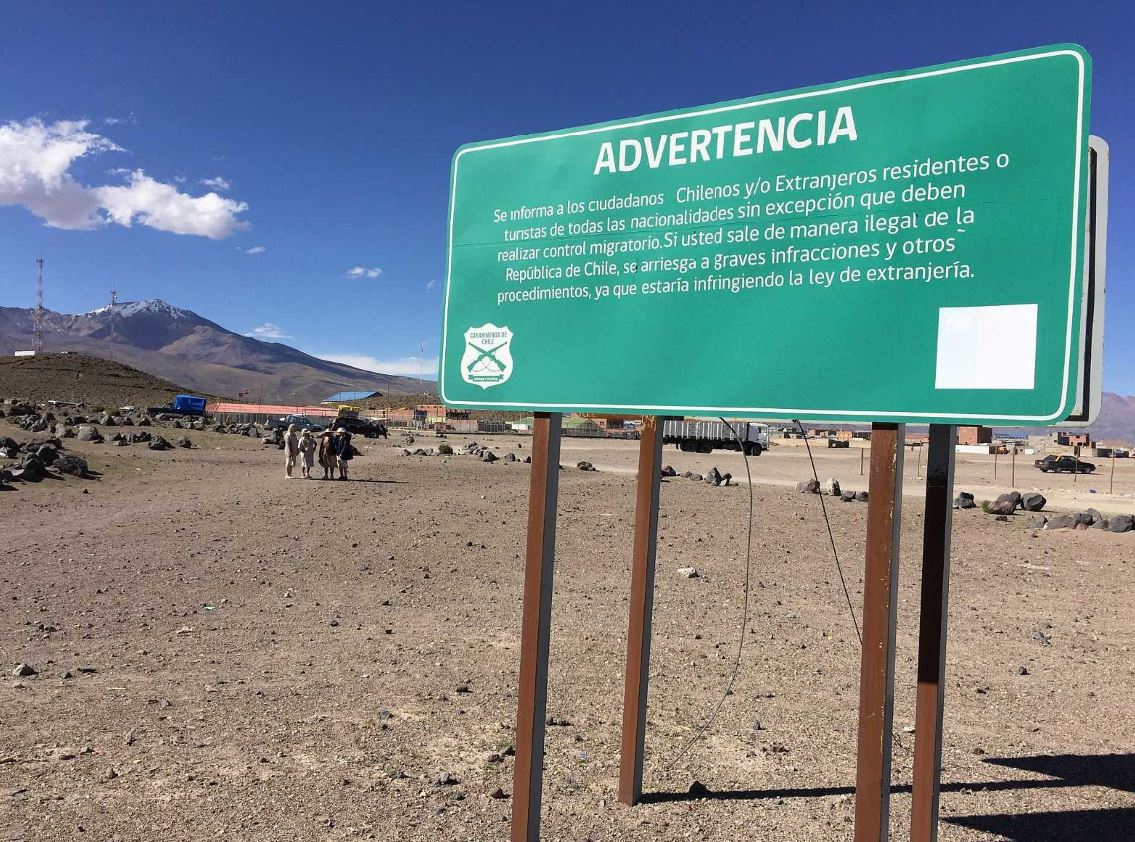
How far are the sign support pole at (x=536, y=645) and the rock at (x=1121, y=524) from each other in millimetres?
15494

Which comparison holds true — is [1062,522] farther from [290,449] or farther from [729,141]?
[290,449]

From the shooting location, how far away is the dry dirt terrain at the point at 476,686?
3971 millimetres

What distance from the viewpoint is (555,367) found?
10.7ft

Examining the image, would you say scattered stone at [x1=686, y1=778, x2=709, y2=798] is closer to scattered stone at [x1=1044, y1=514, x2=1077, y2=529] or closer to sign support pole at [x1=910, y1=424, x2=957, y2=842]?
sign support pole at [x1=910, y1=424, x2=957, y2=842]

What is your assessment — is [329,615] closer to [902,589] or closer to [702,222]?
[702,222]

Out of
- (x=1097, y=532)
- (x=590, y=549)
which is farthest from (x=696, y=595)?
(x=1097, y=532)

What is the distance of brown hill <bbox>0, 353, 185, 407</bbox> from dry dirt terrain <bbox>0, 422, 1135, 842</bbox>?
81.0m

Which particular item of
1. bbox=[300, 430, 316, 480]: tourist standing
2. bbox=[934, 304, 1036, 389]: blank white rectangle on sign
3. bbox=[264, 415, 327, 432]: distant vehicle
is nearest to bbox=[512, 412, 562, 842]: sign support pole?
bbox=[934, 304, 1036, 389]: blank white rectangle on sign

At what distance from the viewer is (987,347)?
2338 millimetres

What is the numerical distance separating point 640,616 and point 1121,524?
579 inches

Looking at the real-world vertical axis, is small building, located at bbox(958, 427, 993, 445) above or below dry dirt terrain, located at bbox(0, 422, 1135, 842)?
A: above

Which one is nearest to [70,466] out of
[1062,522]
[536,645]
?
[536,645]

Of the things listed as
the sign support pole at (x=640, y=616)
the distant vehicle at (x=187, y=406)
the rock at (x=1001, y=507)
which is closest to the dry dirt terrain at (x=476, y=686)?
the sign support pole at (x=640, y=616)

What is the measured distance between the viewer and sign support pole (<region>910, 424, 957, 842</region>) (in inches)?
104
